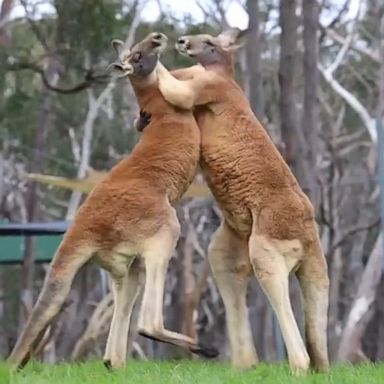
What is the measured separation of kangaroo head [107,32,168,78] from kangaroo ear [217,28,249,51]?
428 mm

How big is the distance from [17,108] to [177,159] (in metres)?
13.9

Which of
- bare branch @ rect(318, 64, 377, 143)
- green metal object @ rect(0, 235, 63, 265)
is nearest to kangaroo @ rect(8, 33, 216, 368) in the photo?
green metal object @ rect(0, 235, 63, 265)

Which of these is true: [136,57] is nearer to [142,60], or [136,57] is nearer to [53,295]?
[142,60]

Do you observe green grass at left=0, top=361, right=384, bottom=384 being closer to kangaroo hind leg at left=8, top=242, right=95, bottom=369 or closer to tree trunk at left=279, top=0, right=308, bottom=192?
Answer: kangaroo hind leg at left=8, top=242, right=95, bottom=369

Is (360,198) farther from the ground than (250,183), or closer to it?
closer to it

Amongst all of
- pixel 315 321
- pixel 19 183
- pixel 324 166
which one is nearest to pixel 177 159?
pixel 315 321

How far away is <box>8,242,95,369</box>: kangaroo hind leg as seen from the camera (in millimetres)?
6664

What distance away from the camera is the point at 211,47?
7.28m

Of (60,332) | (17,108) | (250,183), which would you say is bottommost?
(60,332)

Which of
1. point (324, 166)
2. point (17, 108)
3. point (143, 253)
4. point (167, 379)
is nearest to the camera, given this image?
point (167, 379)

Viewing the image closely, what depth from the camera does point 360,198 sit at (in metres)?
27.9

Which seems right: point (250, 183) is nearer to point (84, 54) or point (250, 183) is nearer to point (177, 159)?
point (177, 159)

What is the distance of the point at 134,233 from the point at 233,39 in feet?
5.27

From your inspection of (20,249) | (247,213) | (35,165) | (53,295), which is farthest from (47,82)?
(53,295)
